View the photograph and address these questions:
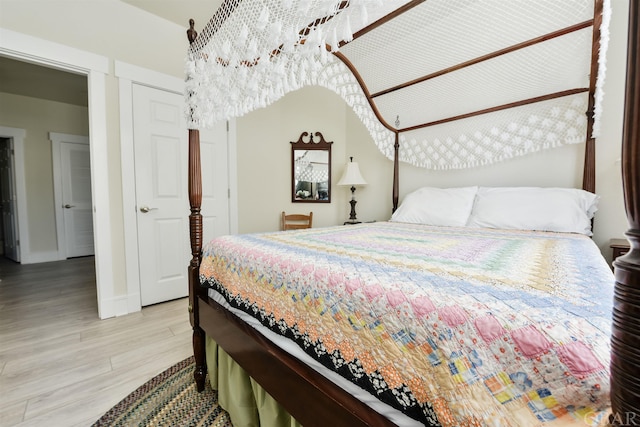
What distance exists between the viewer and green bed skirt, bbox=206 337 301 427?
1.07m

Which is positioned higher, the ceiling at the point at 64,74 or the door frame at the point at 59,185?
the ceiling at the point at 64,74

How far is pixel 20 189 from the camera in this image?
4438 millimetres

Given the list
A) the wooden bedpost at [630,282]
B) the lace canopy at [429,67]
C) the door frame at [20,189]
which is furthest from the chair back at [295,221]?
the door frame at [20,189]

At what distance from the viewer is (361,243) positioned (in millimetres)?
1342

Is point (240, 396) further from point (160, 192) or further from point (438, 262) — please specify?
point (160, 192)

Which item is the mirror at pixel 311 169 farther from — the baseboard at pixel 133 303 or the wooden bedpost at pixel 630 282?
the wooden bedpost at pixel 630 282

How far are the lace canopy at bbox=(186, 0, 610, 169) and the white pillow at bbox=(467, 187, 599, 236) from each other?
40cm

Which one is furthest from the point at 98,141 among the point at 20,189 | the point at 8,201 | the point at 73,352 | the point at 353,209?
the point at 8,201

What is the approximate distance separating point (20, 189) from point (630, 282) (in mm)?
6540

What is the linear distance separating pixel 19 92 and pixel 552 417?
21.2ft

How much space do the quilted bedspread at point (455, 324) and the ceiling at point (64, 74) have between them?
103 inches

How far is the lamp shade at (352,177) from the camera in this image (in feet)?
10.9

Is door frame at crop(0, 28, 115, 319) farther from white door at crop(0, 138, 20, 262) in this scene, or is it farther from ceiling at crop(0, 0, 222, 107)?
white door at crop(0, 138, 20, 262)

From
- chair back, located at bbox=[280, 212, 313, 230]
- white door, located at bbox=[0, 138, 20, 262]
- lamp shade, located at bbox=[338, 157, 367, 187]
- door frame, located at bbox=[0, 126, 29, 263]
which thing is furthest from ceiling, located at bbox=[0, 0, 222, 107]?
chair back, located at bbox=[280, 212, 313, 230]
